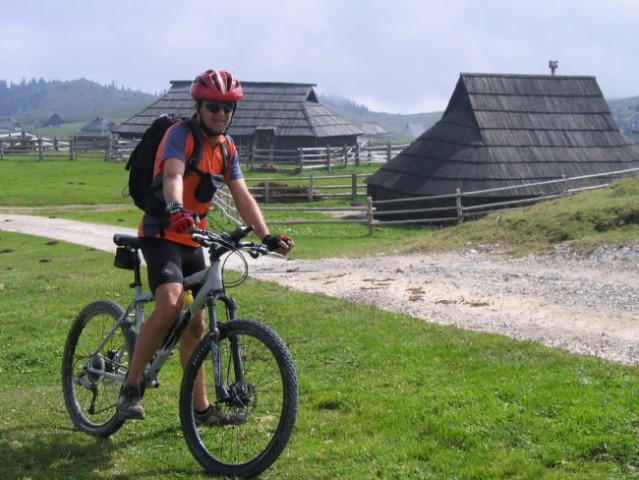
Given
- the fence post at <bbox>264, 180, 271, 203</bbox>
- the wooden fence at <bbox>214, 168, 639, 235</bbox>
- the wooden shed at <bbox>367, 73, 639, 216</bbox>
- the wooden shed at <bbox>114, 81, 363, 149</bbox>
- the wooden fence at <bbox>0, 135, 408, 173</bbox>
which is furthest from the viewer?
the wooden shed at <bbox>114, 81, 363, 149</bbox>

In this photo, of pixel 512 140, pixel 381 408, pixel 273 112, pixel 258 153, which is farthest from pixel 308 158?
pixel 381 408

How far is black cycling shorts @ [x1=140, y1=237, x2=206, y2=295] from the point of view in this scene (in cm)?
560

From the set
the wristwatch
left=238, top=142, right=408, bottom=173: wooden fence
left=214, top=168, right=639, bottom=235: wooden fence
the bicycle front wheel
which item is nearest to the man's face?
the wristwatch

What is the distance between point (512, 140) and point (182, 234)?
1187 inches

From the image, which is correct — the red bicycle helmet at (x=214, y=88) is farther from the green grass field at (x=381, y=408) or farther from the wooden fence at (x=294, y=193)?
the wooden fence at (x=294, y=193)

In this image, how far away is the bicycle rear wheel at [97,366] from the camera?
639 cm

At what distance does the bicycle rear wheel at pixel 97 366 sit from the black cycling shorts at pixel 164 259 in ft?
2.40

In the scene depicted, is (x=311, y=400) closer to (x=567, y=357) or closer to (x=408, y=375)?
(x=408, y=375)

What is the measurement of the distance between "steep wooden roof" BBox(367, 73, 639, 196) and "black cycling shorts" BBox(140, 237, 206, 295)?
26.7 m

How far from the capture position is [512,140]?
3462cm

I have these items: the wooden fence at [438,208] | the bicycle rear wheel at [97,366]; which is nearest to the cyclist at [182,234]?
the bicycle rear wheel at [97,366]

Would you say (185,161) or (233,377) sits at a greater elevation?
(185,161)

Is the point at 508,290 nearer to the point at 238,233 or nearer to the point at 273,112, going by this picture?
the point at 238,233

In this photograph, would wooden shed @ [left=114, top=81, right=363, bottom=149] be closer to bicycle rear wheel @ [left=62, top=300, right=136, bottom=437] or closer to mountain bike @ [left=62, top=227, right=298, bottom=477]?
bicycle rear wheel @ [left=62, top=300, right=136, bottom=437]
